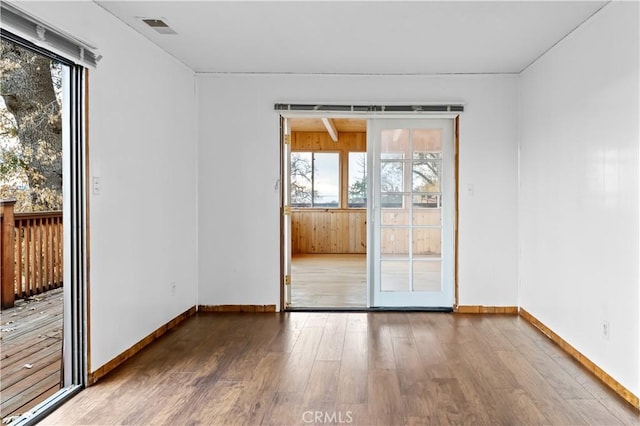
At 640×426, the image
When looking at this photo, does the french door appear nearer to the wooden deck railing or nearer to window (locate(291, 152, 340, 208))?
the wooden deck railing

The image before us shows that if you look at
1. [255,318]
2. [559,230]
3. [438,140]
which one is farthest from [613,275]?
[255,318]

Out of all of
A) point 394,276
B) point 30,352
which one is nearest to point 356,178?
point 394,276

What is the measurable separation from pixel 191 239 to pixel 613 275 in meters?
3.44

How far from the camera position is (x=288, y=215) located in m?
4.87

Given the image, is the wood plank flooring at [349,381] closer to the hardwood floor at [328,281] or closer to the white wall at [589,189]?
the white wall at [589,189]

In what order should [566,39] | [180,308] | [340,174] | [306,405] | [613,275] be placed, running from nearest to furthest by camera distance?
1. [306,405]
2. [613,275]
3. [566,39]
4. [180,308]
5. [340,174]

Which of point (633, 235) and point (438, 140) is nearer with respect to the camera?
point (633, 235)

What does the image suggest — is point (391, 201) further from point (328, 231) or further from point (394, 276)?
point (328, 231)

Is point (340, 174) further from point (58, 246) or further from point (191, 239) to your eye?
point (58, 246)

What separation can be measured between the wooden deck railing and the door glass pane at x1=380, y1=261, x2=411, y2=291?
2889 mm

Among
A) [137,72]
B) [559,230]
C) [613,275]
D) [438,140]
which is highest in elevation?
[137,72]

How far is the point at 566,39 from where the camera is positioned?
138 inches

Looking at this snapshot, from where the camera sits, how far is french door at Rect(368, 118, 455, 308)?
15.6 ft

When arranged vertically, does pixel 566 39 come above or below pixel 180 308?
above
